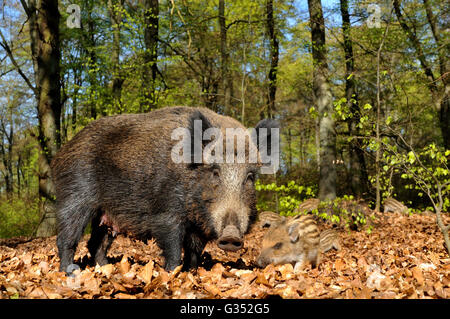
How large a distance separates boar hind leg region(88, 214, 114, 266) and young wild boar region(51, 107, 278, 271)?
0.77 ft

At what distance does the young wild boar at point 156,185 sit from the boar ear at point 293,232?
1.88m

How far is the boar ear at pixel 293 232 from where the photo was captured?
5.32 m

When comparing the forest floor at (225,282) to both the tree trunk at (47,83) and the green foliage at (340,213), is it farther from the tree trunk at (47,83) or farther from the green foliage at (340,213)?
the tree trunk at (47,83)

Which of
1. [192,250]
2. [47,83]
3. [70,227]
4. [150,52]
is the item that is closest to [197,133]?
[192,250]

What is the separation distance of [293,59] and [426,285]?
22.1 m

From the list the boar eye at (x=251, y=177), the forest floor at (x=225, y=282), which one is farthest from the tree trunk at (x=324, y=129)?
the boar eye at (x=251, y=177)

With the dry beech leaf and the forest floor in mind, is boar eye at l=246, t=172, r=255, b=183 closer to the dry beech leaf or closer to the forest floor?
the forest floor

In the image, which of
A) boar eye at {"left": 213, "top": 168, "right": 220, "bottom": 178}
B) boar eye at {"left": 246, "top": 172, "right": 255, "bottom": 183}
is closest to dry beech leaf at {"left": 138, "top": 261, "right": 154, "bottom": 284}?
boar eye at {"left": 213, "top": 168, "right": 220, "bottom": 178}

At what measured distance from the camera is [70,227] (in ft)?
12.3

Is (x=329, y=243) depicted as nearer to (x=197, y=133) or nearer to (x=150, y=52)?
(x=197, y=133)

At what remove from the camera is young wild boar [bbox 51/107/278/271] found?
3.38m

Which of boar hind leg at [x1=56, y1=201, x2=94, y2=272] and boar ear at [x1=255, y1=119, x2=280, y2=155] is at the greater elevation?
boar ear at [x1=255, y1=119, x2=280, y2=155]
